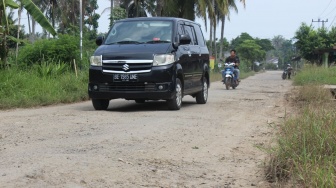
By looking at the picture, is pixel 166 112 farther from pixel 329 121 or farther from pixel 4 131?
pixel 329 121

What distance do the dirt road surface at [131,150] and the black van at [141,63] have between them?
661 millimetres

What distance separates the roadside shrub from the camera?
58.4ft

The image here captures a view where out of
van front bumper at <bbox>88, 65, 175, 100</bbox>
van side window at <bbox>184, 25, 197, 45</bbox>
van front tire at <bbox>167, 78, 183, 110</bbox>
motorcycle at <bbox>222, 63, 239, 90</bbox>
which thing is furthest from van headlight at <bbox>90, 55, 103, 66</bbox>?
motorcycle at <bbox>222, 63, 239, 90</bbox>

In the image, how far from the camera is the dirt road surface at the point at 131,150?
174 inches

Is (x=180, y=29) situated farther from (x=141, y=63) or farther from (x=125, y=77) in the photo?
(x=125, y=77)

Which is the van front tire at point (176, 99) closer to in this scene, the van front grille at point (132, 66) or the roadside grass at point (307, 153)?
the van front grille at point (132, 66)

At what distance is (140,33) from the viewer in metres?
10.5

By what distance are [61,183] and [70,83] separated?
33.4 feet

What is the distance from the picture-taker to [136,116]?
29.4ft

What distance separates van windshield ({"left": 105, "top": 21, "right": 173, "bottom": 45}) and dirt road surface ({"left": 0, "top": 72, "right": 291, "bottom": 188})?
6.00ft

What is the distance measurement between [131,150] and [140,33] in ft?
17.1

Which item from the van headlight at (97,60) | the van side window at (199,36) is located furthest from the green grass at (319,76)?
the van headlight at (97,60)

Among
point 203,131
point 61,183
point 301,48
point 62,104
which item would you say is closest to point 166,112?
point 203,131

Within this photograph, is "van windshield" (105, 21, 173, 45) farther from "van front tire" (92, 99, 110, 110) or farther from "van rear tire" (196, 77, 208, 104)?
"van rear tire" (196, 77, 208, 104)
